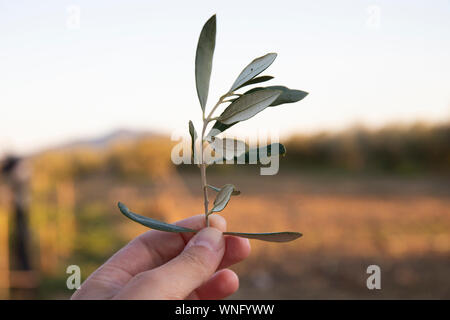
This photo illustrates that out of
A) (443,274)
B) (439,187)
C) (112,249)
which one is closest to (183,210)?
(112,249)

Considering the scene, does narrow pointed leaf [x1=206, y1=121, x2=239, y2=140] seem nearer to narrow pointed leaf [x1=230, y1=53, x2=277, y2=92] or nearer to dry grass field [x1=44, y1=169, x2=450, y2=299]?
narrow pointed leaf [x1=230, y1=53, x2=277, y2=92]

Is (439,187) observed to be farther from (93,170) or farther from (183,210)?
(93,170)

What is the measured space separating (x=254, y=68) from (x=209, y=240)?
0.35m

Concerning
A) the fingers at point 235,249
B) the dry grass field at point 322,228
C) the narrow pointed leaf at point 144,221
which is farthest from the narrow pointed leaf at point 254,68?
the dry grass field at point 322,228

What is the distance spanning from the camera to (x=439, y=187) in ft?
25.3

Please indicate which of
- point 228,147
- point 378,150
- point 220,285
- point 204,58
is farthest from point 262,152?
point 378,150

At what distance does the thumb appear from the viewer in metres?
0.75

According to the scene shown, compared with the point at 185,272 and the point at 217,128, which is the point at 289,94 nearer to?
the point at 217,128

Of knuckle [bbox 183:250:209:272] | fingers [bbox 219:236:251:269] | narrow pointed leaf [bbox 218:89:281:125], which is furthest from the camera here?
fingers [bbox 219:236:251:269]

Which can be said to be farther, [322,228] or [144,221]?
[322,228]

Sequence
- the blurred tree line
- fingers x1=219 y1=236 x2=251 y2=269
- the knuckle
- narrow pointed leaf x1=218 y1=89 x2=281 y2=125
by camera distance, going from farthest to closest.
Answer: the blurred tree line
fingers x1=219 y1=236 x2=251 y2=269
the knuckle
narrow pointed leaf x1=218 y1=89 x2=281 y2=125

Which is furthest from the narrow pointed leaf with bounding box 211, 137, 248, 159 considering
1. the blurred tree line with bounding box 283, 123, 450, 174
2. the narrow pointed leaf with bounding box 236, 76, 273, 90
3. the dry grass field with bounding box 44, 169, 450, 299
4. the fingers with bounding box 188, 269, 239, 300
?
the blurred tree line with bounding box 283, 123, 450, 174

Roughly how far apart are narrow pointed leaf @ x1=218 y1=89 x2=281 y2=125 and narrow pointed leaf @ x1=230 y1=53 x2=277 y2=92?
0.10 ft

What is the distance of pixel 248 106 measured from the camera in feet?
2.39
